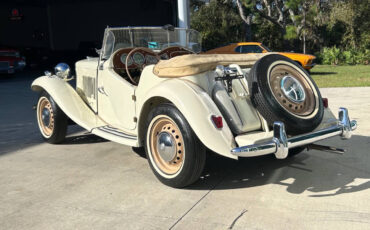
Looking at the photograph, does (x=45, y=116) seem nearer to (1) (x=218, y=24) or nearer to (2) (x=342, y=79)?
(2) (x=342, y=79)

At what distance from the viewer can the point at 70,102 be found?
5.46 meters

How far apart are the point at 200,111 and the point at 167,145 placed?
529 millimetres

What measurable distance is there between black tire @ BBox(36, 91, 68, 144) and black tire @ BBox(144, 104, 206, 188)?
2000mm

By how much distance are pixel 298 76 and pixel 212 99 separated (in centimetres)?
94

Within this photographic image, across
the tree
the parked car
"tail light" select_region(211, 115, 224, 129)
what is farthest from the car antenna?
the tree

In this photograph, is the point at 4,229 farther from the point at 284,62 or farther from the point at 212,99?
the point at 284,62

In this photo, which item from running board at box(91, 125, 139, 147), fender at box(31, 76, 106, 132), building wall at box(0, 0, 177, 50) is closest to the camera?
running board at box(91, 125, 139, 147)

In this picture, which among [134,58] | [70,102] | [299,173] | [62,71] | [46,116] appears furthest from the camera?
[62,71]

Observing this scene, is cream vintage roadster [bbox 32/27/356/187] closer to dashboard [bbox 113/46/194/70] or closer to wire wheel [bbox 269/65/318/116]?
wire wheel [bbox 269/65/318/116]

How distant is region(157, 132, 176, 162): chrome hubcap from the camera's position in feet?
12.9

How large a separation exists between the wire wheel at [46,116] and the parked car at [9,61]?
12.5 meters

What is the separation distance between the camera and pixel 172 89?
3834mm

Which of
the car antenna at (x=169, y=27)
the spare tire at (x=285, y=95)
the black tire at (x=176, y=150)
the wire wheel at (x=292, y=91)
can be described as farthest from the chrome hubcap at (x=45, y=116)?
the wire wheel at (x=292, y=91)

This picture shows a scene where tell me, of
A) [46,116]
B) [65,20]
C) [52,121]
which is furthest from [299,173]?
[65,20]
